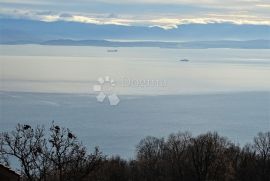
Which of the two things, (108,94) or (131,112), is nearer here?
(131,112)

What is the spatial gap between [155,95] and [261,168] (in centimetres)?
5456

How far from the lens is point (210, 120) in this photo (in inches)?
2147

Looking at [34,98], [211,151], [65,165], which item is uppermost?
[34,98]

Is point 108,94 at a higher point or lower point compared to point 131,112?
higher

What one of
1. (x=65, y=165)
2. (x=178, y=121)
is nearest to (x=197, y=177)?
(x=65, y=165)

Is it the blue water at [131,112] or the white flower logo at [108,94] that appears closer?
the blue water at [131,112]

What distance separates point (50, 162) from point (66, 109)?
47144mm

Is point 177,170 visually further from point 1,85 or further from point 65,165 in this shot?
point 1,85

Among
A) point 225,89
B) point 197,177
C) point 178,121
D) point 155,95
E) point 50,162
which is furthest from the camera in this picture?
point 225,89

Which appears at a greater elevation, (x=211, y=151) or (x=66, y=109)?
(x=66, y=109)

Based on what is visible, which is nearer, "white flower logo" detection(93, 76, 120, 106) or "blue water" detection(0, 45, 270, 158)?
"blue water" detection(0, 45, 270, 158)

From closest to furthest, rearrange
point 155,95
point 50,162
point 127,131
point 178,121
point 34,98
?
point 50,162
point 127,131
point 178,121
point 34,98
point 155,95

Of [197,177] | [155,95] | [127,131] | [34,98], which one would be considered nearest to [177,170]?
[197,177]

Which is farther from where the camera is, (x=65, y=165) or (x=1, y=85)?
(x=1, y=85)
